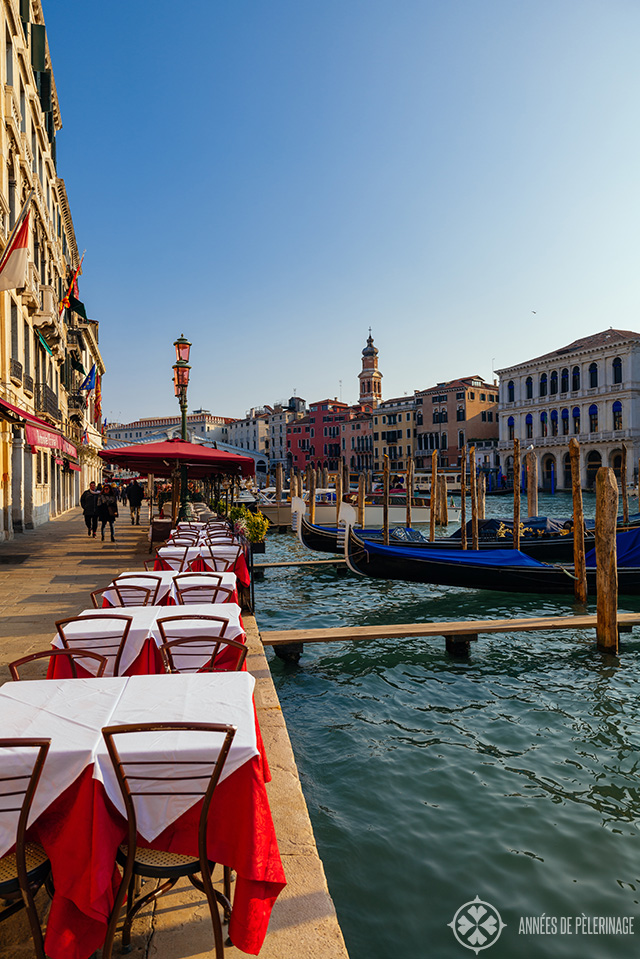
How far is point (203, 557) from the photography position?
694cm

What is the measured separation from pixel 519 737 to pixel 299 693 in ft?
6.91

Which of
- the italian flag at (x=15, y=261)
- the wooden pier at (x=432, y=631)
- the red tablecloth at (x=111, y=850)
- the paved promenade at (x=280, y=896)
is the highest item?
the italian flag at (x=15, y=261)

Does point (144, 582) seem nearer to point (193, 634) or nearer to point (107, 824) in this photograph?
point (193, 634)

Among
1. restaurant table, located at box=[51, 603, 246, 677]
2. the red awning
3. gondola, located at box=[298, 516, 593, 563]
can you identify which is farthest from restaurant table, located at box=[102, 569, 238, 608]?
gondola, located at box=[298, 516, 593, 563]

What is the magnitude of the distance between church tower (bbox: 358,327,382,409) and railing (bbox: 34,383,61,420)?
57656 millimetres

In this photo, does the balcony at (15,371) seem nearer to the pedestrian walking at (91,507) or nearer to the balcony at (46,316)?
the pedestrian walking at (91,507)

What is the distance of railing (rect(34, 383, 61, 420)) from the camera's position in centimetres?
1616

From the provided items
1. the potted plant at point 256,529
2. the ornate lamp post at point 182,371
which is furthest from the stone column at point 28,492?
the potted plant at point 256,529

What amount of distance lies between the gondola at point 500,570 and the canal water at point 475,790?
7.27ft

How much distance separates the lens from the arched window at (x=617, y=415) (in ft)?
138

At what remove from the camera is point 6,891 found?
6.08 feet

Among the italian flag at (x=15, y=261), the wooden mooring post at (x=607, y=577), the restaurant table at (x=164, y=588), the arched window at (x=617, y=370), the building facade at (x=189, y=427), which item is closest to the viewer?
the restaurant table at (x=164, y=588)

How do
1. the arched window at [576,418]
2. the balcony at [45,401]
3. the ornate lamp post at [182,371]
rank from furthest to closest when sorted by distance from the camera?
1. the arched window at [576,418]
2. the balcony at [45,401]
3. the ornate lamp post at [182,371]

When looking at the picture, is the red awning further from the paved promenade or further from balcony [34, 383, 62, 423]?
balcony [34, 383, 62, 423]
